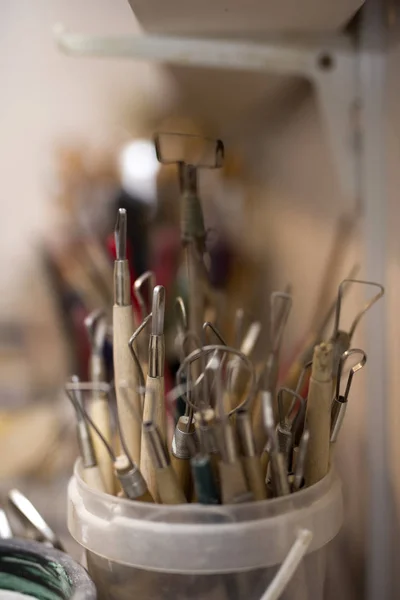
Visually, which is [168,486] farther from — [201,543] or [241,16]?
[241,16]

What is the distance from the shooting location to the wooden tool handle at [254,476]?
1.00 ft

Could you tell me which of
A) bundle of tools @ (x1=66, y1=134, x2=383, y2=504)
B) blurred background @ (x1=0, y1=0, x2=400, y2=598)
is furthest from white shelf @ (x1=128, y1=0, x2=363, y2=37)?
bundle of tools @ (x1=66, y1=134, x2=383, y2=504)

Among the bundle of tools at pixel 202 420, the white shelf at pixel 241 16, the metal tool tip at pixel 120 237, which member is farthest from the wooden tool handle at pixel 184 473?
the white shelf at pixel 241 16

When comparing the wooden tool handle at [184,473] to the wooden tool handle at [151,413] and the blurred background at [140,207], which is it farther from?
the blurred background at [140,207]

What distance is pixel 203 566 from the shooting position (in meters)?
0.30

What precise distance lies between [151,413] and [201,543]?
0.07 meters

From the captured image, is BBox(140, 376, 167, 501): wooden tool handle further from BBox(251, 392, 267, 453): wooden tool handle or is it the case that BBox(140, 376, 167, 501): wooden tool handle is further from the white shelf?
the white shelf

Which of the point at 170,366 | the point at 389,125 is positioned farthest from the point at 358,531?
the point at 389,125

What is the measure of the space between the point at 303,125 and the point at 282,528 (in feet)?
1.37

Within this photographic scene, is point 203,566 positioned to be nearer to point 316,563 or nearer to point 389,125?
point 316,563

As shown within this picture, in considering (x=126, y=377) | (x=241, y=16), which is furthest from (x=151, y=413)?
(x=241, y=16)

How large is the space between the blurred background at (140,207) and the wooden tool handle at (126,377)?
173 mm

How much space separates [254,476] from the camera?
0.31 meters

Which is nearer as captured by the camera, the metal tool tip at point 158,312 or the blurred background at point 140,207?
the metal tool tip at point 158,312
